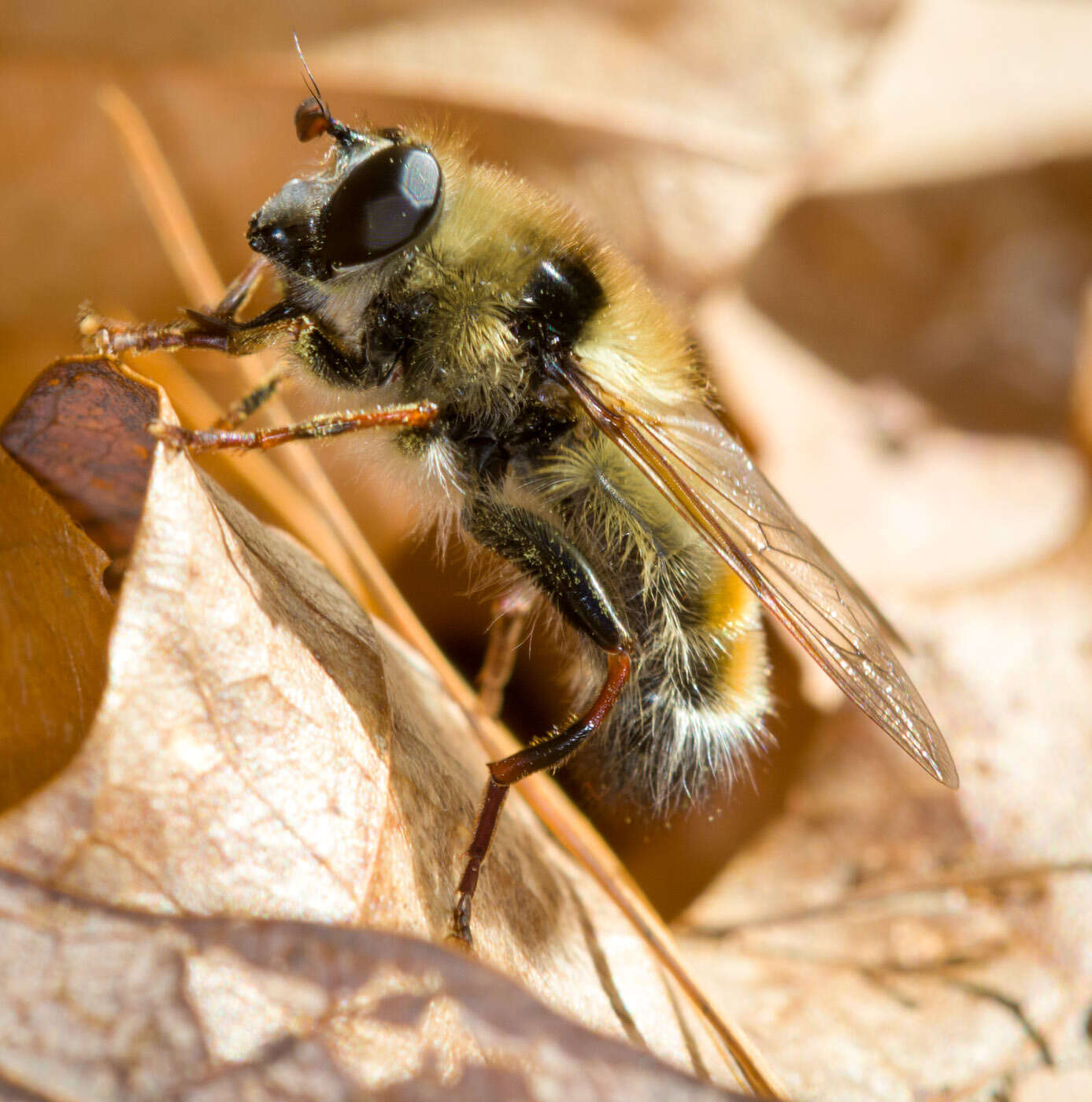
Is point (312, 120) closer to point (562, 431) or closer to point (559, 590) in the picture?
point (562, 431)

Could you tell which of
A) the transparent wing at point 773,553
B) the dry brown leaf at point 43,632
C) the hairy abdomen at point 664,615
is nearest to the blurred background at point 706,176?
Result: the hairy abdomen at point 664,615

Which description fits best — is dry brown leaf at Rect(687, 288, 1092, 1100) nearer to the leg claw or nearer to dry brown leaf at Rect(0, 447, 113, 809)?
dry brown leaf at Rect(0, 447, 113, 809)

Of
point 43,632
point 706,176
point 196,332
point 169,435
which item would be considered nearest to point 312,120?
point 196,332

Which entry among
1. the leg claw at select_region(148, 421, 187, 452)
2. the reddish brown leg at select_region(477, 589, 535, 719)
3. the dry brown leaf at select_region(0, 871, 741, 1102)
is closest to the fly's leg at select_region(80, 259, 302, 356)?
the leg claw at select_region(148, 421, 187, 452)

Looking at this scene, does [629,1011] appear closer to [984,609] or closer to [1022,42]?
[984,609]

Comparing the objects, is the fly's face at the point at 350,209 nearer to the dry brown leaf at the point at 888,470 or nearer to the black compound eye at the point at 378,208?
the black compound eye at the point at 378,208

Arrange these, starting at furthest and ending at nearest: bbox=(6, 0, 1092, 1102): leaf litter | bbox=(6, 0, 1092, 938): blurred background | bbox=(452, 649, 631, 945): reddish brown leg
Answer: bbox=(6, 0, 1092, 938): blurred background → bbox=(452, 649, 631, 945): reddish brown leg → bbox=(6, 0, 1092, 1102): leaf litter
